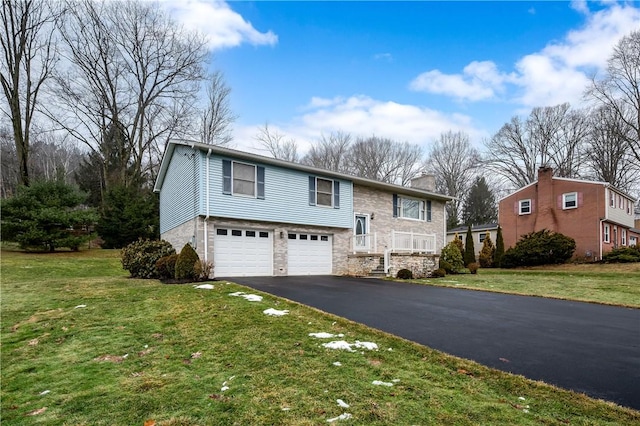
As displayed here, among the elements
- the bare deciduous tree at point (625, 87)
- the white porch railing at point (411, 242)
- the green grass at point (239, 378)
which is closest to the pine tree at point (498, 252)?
the white porch railing at point (411, 242)

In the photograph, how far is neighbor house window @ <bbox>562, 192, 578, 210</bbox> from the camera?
78.6ft

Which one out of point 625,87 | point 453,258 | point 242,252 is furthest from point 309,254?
point 625,87

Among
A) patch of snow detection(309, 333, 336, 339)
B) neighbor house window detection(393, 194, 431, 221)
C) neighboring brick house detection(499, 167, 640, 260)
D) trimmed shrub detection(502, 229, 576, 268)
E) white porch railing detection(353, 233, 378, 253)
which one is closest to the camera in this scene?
patch of snow detection(309, 333, 336, 339)

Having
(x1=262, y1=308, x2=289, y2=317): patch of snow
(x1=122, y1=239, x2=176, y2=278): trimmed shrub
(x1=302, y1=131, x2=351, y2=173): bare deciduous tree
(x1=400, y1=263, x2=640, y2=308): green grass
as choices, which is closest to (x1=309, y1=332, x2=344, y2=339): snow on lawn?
(x1=262, y1=308, x2=289, y2=317): patch of snow

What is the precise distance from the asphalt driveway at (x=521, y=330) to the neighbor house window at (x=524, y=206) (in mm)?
19267

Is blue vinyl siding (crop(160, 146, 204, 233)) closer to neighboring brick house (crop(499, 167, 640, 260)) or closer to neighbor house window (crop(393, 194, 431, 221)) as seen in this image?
neighbor house window (crop(393, 194, 431, 221))

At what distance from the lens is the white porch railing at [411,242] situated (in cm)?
1577

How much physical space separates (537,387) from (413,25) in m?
13.8

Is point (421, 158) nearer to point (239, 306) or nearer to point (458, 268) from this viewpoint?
point (458, 268)

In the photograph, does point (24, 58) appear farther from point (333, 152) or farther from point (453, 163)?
point (453, 163)

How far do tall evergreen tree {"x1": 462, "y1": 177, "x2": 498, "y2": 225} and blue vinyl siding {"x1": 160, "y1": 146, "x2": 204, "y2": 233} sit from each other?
32.9 meters

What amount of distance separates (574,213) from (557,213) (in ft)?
3.37

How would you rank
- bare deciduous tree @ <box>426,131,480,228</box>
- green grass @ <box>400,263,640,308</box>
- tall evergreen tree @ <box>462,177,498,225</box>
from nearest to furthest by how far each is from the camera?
green grass @ <box>400,263,640,308</box> → bare deciduous tree @ <box>426,131,480,228</box> → tall evergreen tree @ <box>462,177,498,225</box>

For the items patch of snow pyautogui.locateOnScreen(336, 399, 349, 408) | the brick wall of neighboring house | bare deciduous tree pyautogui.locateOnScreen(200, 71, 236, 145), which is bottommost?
patch of snow pyautogui.locateOnScreen(336, 399, 349, 408)
